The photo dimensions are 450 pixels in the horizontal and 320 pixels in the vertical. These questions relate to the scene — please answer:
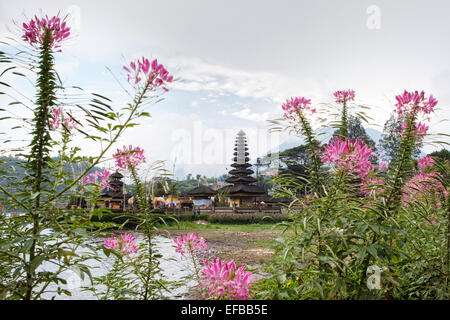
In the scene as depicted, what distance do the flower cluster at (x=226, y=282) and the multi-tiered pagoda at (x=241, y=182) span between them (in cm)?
2445

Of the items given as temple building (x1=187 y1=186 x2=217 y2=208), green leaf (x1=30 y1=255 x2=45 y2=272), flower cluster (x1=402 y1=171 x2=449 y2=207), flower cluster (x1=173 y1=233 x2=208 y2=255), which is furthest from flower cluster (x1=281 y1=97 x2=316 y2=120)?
temple building (x1=187 y1=186 x2=217 y2=208)

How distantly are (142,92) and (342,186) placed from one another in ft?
3.25

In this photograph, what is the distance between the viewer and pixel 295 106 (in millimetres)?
1492

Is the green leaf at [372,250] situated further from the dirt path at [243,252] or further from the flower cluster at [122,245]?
the flower cluster at [122,245]

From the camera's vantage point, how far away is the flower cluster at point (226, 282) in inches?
38.3

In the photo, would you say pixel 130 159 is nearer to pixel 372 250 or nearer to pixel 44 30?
pixel 44 30

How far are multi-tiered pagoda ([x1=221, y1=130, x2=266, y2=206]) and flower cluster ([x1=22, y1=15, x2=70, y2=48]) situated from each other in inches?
962

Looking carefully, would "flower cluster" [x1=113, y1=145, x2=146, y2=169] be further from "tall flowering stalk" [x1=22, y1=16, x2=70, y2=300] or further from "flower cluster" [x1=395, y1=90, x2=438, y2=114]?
"flower cluster" [x1=395, y1=90, x2=438, y2=114]

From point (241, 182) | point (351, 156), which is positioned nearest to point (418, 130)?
point (351, 156)

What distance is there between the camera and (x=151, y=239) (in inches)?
61.9

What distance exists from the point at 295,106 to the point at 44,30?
125cm
